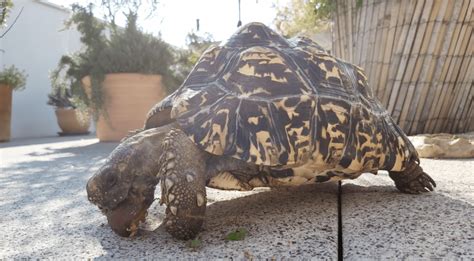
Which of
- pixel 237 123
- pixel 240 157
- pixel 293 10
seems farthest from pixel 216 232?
pixel 293 10

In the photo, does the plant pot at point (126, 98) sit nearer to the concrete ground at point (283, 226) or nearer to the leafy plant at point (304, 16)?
the leafy plant at point (304, 16)

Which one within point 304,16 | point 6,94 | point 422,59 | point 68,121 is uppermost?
point 304,16

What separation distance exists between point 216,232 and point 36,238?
0.60m

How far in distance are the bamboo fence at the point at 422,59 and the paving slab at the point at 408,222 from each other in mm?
1736

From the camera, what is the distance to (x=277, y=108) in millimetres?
1379

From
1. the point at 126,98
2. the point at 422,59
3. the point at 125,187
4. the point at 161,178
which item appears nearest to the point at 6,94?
the point at 126,98

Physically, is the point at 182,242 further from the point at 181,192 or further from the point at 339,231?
the point at 339,231

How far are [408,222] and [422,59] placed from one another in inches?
104

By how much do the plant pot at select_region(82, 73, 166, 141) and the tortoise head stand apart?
11.8 ft

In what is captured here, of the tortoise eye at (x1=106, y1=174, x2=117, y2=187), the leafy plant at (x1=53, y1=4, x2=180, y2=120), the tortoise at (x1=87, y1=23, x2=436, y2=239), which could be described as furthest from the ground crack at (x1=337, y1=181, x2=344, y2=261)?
the leafy plant at (x1=53, y1=4, x2=180, y2=120)

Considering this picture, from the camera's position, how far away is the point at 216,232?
1.30 metres

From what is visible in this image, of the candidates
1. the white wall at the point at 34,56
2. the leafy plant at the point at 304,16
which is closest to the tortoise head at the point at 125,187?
the leafy plant at the point at 304,16

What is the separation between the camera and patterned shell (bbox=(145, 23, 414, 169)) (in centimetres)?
132

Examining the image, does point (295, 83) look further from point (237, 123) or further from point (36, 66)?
point (36, 66)
